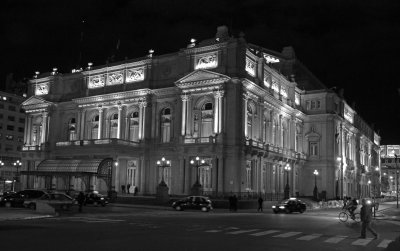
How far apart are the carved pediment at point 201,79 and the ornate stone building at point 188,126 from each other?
0.13 meters

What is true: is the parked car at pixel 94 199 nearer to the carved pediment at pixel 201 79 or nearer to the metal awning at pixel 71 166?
the metal awning at pixel 71 166

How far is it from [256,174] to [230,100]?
35.5 feet

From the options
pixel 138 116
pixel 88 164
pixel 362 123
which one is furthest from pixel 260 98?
pixel 362 123

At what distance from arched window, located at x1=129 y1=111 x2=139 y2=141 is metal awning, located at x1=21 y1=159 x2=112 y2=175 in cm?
964

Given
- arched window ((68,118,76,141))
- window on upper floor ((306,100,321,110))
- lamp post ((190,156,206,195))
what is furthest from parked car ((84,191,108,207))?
window on upper floor ((306,100,321,110))

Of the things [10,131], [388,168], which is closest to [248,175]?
[10,131]

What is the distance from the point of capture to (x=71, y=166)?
2574 inches

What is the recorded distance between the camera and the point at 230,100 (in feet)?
203

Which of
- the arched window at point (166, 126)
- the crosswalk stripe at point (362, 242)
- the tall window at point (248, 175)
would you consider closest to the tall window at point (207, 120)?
the arched window at point (166, 126)

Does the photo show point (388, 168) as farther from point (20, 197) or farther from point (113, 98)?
point (20, 197)

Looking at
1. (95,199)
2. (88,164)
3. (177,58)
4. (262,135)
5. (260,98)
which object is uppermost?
(177,58)

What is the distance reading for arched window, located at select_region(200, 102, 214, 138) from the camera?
64.6m

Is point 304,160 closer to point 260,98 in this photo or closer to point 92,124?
point 260,98

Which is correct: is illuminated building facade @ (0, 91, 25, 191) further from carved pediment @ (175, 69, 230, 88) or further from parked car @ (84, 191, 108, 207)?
parked car @ (84, 191, 108, 207)
